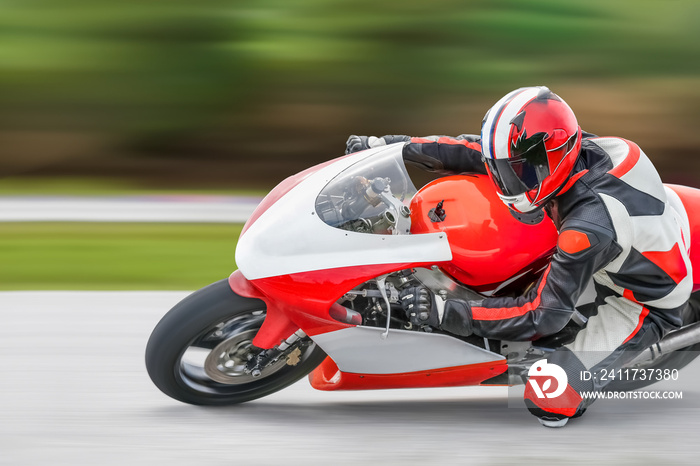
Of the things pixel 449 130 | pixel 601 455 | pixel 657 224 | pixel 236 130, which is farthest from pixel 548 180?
pixel 236 130

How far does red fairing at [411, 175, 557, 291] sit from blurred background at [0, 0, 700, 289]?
6.16 meters

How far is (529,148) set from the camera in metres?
2.81

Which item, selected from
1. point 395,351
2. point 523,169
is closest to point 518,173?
point 523,169

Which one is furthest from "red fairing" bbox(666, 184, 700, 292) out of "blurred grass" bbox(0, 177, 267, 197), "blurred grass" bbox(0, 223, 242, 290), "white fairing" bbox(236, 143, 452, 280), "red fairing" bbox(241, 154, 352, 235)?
"blurred grass" bbox(0, 177, 267, 197)

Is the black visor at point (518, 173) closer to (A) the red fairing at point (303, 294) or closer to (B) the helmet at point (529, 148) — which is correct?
(B) the helmet at point (529, 148)

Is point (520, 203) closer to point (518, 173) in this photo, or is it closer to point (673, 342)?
point (518, 173)

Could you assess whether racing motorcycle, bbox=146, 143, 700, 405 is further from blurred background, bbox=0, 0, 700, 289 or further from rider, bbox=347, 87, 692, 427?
blurred background, bbox=0, 0, 700, 289

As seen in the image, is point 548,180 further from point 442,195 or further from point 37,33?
point 37,33

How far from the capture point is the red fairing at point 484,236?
2.96 metres

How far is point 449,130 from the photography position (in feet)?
31.3

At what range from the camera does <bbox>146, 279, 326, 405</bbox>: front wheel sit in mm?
2980

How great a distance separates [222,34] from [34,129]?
258 cm

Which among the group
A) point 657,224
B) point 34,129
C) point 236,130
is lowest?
point 657,224

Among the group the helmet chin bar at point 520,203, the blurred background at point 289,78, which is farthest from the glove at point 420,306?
the blurred background at point 289,78
